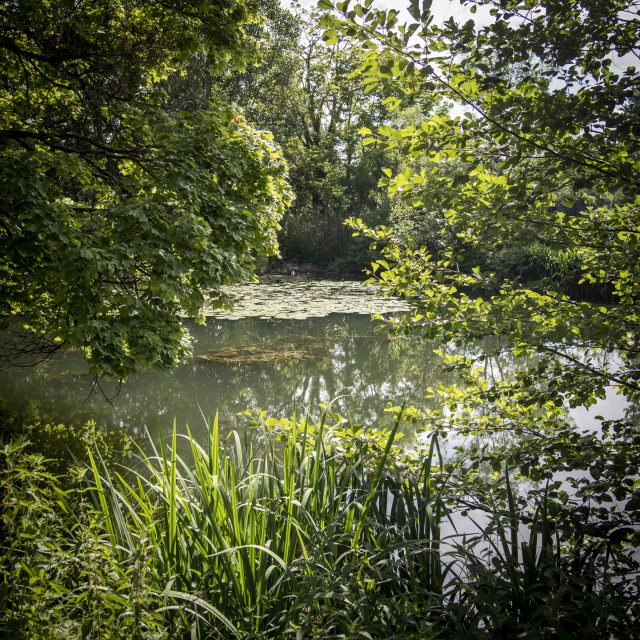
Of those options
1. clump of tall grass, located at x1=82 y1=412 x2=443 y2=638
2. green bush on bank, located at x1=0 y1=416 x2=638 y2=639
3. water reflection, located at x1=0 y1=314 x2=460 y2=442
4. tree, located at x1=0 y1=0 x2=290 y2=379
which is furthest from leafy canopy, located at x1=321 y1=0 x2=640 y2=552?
water reflection, located at x1=0 y1=314 x2=460 y2=442

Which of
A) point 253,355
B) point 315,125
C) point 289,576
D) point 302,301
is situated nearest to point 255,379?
point 253,355

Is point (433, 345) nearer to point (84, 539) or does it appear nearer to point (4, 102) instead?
point (4, 102)

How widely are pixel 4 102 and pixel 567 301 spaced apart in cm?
590

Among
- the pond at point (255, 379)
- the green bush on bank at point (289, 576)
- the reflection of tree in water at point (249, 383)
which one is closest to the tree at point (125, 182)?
the pond at point (255, 379)

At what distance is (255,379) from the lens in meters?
7.68

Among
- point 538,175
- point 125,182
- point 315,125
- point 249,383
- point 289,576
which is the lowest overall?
point 249,383

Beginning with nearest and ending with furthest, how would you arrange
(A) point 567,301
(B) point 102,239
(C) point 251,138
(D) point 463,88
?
(D) point 463,88, (A) point 567,301, (B) point 102,239, (C) point 251,138

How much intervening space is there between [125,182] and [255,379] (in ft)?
11.9

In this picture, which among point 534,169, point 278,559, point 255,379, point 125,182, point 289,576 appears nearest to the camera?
point 278,559

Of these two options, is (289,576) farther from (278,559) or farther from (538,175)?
(538,175)

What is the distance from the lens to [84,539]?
1846 mm

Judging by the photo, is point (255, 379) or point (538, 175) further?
point (255, 379)

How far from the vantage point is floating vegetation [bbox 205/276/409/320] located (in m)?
11.7

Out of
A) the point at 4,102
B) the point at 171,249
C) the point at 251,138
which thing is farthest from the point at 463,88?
the point at 4,102
